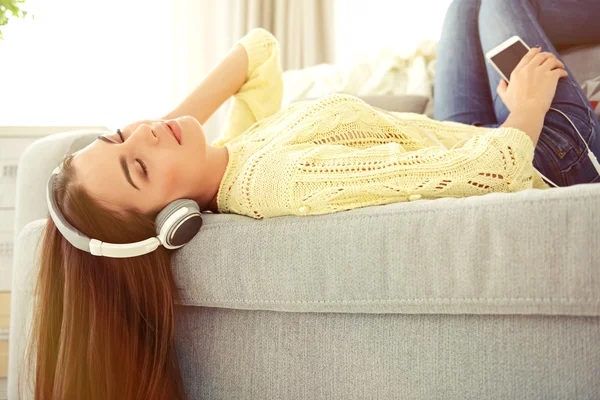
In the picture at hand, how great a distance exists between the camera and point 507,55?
1.31 metres

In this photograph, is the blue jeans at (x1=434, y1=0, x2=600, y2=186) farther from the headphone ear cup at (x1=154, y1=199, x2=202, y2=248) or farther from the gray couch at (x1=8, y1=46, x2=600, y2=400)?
the headphone ear cup at (x1=154, y1=199, x2=202, y2=248)

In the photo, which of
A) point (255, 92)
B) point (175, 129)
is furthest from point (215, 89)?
point (175, 129)

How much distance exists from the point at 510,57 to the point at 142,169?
3.00 feet

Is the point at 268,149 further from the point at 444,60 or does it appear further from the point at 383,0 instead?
the point at 383,0

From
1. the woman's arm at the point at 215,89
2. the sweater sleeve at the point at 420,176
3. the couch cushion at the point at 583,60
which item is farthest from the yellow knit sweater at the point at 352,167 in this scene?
the couch cushion at the point at 583,60

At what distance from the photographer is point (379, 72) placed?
193 centimetres

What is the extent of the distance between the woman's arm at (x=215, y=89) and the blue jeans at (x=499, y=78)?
1.92ft

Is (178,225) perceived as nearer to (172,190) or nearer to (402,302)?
(172,190)

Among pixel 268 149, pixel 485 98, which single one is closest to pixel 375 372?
pixel 268 149

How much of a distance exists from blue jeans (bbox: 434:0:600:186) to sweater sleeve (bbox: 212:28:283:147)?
0.49m

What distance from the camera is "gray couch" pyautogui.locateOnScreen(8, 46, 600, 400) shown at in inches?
25.5

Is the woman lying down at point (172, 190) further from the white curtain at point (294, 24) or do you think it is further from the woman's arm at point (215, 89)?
the white curtain at point (294, 24)

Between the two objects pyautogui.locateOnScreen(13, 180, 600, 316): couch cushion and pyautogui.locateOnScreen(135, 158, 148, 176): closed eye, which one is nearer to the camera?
pyautogui.locateOnScreen(13, 180, 600, 316): couch cushion

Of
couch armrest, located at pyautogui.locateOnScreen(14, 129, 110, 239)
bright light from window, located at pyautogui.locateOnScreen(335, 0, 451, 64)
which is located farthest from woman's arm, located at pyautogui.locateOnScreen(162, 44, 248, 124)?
bright light from window, located at pyautogui.locateOnScreen(335, 0, 451, 64)
